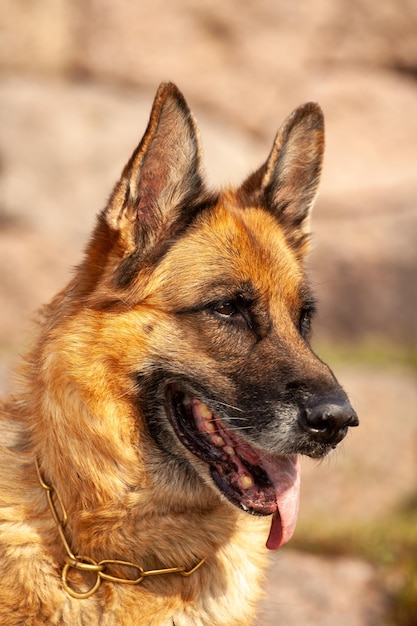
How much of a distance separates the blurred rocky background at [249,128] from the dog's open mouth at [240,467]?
21.0 ft

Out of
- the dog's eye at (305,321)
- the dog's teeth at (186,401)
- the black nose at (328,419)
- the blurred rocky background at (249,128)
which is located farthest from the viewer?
the blurred rocky background at (249,128)

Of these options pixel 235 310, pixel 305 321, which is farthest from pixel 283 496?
pixel 305 321

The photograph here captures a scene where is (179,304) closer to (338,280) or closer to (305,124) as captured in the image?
(305,124)

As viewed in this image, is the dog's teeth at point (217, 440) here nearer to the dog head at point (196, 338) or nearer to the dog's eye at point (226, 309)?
the dog head at point (196, 338)

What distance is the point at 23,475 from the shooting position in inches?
157

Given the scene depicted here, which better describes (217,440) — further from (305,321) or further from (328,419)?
(305,321)

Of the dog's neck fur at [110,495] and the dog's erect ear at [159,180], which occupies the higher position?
the dog's erect ear at [159,180]

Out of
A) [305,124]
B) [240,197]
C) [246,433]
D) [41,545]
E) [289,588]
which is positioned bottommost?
[289,588]

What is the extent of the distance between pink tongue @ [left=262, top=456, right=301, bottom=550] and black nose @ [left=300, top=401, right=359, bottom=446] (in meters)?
0.34

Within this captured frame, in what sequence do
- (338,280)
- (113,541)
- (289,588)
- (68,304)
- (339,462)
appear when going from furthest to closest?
(338,280) < (339,462) < (289,588) < (68,304) < (113,541)

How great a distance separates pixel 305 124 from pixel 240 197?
52 centimetres

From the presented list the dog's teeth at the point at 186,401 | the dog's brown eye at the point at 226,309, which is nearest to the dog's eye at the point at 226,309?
the dog's brown eye at the point at 226,309

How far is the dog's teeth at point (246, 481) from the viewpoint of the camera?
3828mm

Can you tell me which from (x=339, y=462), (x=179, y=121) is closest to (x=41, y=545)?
(x=179, y=121)
